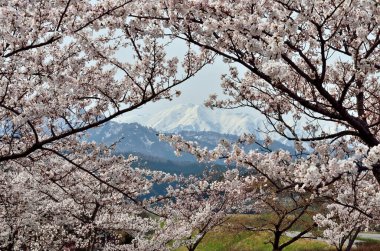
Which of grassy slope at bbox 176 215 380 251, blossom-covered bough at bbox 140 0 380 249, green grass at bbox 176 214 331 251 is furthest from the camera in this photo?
green grass at bbox 176 214 331 251

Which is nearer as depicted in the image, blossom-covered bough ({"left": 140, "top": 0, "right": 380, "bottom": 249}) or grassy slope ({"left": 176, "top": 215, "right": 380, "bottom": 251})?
blossom-covered bough ({"left": 140, "top": 0, "right": 380, "bottom": 249})

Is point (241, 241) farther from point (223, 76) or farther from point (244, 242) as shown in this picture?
point (223, 76)

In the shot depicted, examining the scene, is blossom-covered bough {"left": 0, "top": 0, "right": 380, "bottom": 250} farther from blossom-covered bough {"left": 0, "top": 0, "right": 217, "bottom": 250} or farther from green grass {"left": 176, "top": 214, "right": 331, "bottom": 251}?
green grass {"left": 176, "top": 214, "right": 331, "bottom": 251}

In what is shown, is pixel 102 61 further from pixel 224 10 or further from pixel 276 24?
pixel 276 24

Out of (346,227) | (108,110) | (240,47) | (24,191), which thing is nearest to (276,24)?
(240,47)

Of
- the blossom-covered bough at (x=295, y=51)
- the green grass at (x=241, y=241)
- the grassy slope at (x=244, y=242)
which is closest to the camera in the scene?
the blossom-covered bough at (x=295, y=51)

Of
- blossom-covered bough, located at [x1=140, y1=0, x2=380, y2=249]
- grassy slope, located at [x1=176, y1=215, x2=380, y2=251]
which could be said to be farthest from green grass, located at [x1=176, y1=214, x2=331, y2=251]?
blossom-covered bough, located at [x1=140, y1=0, x2=380, y2=249]

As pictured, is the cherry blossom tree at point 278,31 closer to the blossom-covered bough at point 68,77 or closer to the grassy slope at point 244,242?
the blossom-covered bough at point 68,77

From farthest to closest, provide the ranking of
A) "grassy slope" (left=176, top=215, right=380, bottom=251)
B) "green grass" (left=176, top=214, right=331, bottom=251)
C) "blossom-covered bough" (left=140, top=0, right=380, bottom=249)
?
1. "green grass" (left=176, top=214, right=331, bottom=251)
2. "grassy slope" (left=176, top=215, right=380, bottom=251)
3. "blossom-covered bough" (left=140, top=0, right=380, bottom=249)

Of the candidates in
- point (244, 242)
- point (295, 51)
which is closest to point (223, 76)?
point (295, 51)

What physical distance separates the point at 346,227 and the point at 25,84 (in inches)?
591

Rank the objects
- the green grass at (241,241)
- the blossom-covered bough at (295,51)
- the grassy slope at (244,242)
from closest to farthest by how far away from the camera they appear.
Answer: the blossom-covered bough at (295,51)
the grassy slope at (244,242)
the green grass at (241,241)

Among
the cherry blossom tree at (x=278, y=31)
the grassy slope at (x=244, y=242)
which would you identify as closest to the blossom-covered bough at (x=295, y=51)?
the cherry blossom tree at (x=278, y=31)

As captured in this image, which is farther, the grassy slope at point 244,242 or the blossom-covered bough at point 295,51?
the grassy slope at point 244,242
